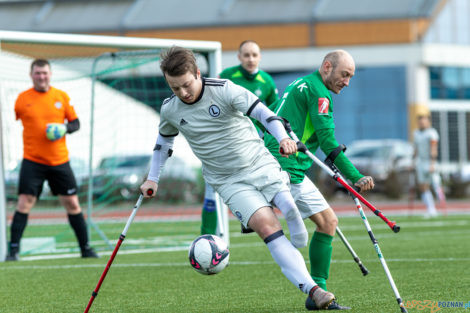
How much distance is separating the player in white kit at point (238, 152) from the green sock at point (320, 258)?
633mm

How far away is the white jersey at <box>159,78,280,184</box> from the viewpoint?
225 inches

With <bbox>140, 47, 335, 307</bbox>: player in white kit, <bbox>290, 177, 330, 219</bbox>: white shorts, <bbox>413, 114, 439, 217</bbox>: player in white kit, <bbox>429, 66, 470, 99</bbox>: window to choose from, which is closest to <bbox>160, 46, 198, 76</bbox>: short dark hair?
<bbox>140, 47, 335, 307</bbox>: player in white kit

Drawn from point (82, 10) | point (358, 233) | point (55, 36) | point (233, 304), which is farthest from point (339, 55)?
point (82, 10)

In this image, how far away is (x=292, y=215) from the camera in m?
5.64

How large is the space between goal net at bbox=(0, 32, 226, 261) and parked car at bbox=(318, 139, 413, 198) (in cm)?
1058

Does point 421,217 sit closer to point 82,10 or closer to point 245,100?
point 245,100

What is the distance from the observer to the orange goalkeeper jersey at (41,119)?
982 centimetres

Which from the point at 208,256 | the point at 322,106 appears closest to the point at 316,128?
the point at 322,106

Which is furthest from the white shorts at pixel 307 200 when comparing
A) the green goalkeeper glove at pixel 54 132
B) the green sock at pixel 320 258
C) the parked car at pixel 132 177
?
the parked car at pixel 132 177

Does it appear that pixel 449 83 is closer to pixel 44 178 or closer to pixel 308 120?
pixel 44 178

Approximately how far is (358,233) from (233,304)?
7.16 m

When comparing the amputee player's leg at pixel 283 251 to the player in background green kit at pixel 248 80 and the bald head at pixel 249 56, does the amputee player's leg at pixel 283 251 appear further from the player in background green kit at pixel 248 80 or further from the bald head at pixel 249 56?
the bald head at pixel 249 56

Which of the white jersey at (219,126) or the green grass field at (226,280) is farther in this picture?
the green grass field at (226,280)

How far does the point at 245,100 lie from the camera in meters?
5.64
